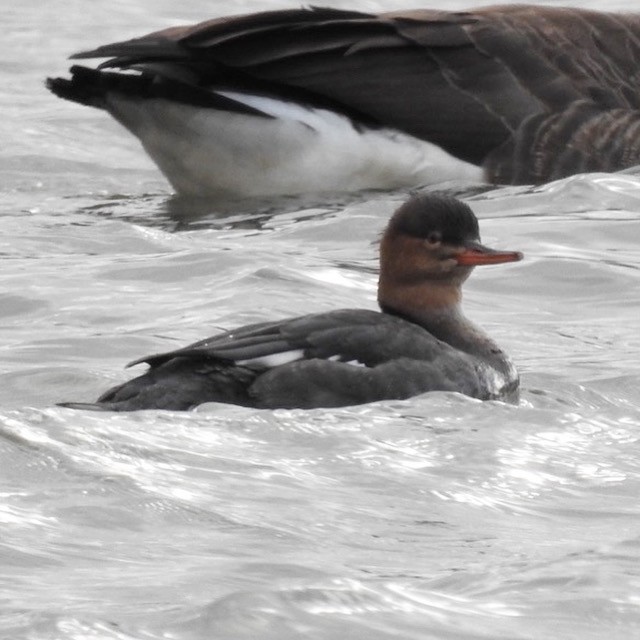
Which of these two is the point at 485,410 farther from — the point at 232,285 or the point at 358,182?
the point at 358,182

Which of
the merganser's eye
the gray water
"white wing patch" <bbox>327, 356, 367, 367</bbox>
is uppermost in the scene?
the merganser's eye

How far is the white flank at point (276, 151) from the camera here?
38.9 feet

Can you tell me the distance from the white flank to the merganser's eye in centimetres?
307

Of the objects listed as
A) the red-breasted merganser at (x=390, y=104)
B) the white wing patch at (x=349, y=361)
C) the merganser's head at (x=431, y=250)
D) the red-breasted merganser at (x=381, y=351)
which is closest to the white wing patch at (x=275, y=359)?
the red-breasted merganser at (x=381, y=351)

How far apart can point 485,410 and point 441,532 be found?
1.63 metres

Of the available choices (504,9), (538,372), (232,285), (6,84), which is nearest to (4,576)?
(538,372)

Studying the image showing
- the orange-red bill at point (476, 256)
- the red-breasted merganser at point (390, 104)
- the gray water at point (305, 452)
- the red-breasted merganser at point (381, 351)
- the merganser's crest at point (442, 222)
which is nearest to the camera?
the gray water at point (305, 452)

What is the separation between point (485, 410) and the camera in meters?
8.10

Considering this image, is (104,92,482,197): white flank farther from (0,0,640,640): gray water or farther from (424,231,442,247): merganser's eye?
(424,231,442,247): merganser's eye

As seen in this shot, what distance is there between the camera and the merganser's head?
888 centimetres

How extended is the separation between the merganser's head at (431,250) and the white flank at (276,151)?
3011 mm

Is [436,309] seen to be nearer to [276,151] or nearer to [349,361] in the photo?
[349,361]

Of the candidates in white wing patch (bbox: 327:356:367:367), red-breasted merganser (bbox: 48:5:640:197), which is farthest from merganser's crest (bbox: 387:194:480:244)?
red-breasted merganser (bbox: 48:5:640:197)

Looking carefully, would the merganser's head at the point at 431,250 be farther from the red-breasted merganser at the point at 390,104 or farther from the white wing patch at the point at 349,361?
the red-breasted merganser at the point at 390,104
